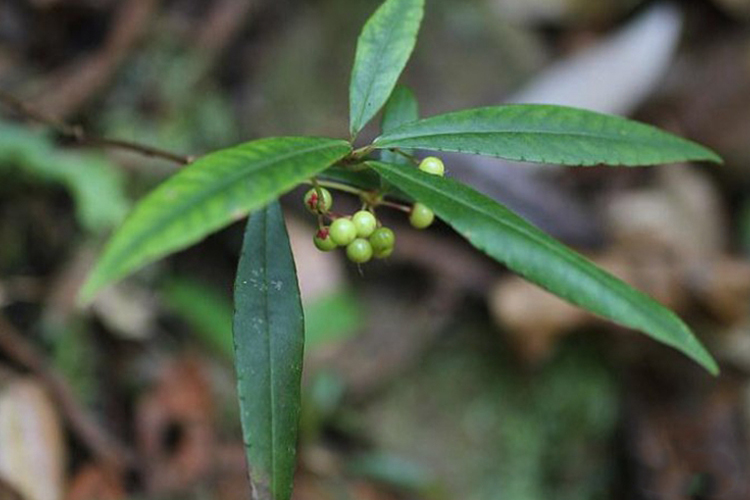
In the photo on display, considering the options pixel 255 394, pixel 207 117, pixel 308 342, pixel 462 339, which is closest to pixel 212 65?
pixel 207 117

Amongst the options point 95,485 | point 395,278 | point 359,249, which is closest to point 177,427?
point 95,485

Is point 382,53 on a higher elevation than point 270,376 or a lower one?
higher

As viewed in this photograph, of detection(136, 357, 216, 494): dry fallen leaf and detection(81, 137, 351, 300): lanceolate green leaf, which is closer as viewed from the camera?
detection(81, 137, 351, 300): lanceolate green leaf

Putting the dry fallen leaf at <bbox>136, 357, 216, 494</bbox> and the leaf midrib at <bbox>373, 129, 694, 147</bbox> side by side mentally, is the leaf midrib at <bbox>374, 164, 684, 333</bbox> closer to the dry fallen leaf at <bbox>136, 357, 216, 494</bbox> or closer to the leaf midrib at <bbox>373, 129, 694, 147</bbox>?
the leaf midrib at <bbox>373, 129, 694, 147</bbox>

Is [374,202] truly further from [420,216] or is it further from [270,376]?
[270,376]

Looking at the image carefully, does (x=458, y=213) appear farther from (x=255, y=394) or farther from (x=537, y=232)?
(x=255, y=394)

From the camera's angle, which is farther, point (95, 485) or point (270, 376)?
point (95, 485)

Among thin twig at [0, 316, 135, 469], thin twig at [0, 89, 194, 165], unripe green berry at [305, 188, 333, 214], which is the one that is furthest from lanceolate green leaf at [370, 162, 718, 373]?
thin twig at [0, 316, 135, 469]
